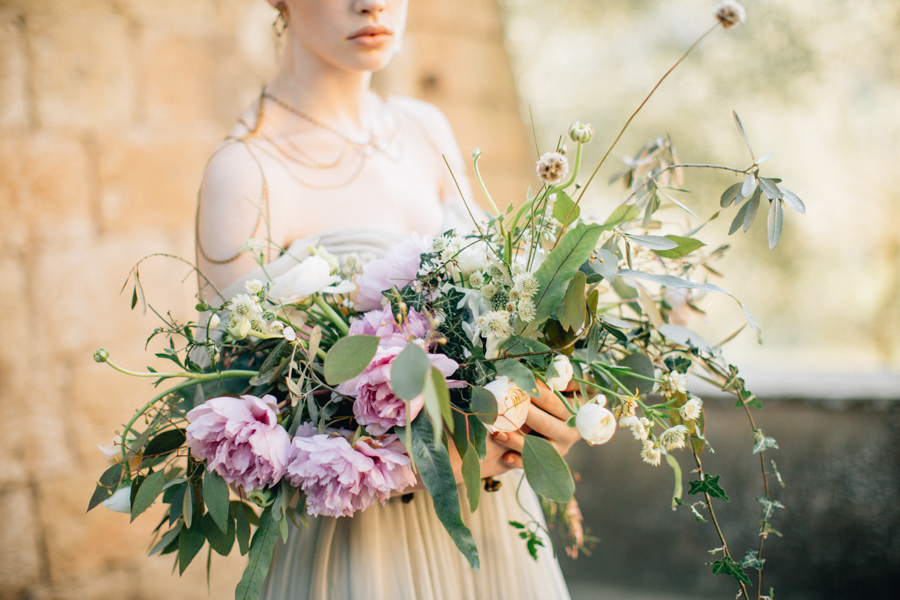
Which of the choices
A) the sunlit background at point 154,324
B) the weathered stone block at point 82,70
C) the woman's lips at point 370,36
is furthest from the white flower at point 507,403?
the weathered stone block at point 82,70

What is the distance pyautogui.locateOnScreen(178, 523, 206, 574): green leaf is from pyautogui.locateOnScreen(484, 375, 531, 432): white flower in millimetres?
432

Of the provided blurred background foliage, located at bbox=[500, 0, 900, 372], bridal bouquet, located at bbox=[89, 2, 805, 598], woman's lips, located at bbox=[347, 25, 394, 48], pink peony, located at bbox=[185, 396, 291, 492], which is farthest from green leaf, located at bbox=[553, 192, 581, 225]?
blurred background foliage, located at bbox=[500, 0, 900, 372]

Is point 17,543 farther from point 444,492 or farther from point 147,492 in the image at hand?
point 444,492

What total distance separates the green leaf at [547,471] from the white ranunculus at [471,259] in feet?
0.73

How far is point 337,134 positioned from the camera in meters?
1.12

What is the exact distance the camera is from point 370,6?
933mm

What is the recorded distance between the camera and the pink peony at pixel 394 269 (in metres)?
0.74

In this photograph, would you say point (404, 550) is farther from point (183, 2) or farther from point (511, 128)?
point (511, 128)

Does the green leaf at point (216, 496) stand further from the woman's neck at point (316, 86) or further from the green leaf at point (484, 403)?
the woman's neck at point (316, 86)

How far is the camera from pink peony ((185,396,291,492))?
2.09ft

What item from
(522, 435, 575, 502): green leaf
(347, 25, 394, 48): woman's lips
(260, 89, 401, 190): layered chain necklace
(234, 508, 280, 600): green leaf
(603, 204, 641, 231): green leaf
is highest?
(347, 25, 394, 48): woman's lips

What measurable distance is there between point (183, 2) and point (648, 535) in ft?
7.65

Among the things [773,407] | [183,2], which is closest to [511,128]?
[183,2]

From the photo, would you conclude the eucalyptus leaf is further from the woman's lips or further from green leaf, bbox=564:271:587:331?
the woman's lips
